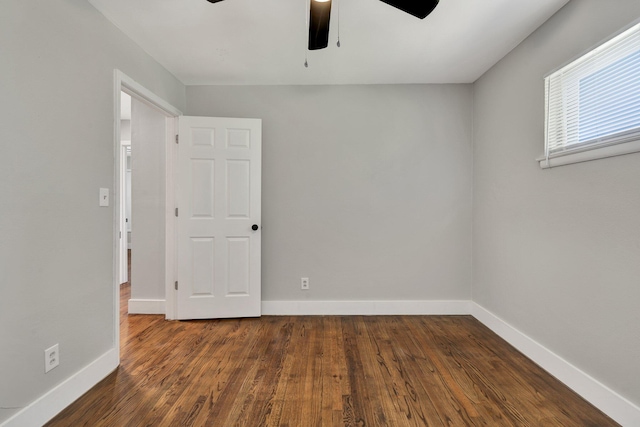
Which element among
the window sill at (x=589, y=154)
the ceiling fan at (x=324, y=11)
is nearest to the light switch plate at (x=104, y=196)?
the ceiling fan at (x=324, y=11)

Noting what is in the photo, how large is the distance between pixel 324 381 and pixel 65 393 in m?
1.53

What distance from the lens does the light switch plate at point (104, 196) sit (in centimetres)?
213

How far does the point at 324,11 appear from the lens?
1682 mm

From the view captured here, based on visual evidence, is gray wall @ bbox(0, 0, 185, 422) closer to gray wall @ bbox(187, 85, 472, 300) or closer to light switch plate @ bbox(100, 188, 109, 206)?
light switch plate @ bbox(100, 188, 109, 206)

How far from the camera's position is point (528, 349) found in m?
2.42

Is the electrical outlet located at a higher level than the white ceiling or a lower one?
lower

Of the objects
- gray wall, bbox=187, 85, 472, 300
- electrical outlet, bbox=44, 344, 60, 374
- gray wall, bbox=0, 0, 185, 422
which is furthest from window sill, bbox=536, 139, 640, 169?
electrical outlet, bbox=44, 344, 60, 374

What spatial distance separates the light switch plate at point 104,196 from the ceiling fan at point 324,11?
4.67 feet

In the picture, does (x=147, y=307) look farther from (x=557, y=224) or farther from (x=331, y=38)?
(x=557, y=224)

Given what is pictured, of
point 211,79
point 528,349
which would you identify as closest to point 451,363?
point 528,349

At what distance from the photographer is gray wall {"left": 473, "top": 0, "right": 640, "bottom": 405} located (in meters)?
1.70

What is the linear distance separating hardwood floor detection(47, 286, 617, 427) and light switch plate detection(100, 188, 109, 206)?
3.92ft

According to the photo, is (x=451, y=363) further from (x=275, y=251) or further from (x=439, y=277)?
(x=275, y=251)

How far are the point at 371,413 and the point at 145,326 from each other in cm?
237
